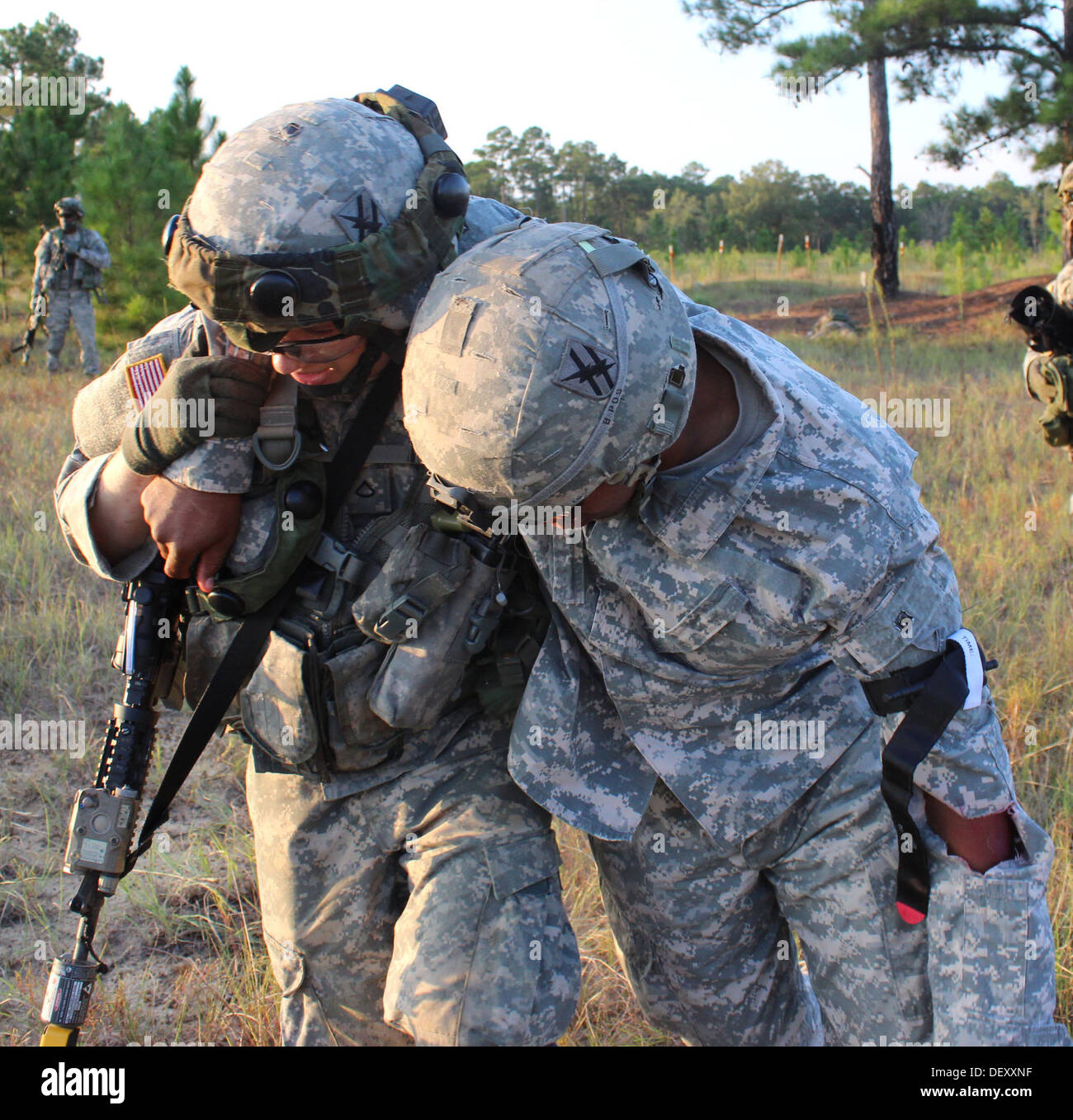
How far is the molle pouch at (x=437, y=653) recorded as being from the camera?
6.85ft

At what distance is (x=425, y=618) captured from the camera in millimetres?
2111

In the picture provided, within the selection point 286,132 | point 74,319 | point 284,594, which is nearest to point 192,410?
point 284,594

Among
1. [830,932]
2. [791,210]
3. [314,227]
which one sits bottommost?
[830,932]

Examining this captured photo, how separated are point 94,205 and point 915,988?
11.6 meters

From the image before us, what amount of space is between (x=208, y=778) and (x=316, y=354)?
7.22 ft

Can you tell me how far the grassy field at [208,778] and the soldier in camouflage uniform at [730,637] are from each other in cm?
72

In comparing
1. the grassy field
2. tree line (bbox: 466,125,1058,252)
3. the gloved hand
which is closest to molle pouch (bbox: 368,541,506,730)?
the gloved hand

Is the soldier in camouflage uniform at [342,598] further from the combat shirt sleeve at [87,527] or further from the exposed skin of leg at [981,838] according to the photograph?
the exposed skin of leg at [981,838]

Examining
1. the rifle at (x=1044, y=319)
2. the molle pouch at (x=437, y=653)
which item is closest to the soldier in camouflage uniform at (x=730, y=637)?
the molle pouch at (x=437, y=653)

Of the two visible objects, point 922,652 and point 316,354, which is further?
point 316,354

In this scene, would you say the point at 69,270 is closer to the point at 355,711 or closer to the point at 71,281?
the point at 71,281

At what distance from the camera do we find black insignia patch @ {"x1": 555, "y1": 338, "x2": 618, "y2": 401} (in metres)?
1.69

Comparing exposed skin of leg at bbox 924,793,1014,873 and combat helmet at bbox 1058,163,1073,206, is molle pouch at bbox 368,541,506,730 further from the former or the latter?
combat helmet at bbox 1058,163,1073,206

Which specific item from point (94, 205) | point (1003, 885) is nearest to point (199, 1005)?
point (1003, 885)
